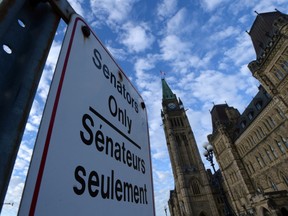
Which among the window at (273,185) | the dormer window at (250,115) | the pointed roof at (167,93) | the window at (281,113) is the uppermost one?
the pointed roof at (167,93)

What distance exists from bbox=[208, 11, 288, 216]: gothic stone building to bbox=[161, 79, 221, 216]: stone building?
16.3 feet

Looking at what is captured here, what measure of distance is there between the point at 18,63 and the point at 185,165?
4746 cm

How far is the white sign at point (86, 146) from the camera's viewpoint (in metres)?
0.76

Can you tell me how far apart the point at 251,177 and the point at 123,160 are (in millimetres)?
37614

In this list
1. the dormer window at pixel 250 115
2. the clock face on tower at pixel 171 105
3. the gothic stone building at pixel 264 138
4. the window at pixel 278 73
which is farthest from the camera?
the clock face on tower at pixel 171 105

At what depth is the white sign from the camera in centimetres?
76

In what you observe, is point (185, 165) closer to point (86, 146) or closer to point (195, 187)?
point (195, 187)

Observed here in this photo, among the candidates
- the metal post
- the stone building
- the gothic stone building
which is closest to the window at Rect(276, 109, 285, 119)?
the gothic stone building

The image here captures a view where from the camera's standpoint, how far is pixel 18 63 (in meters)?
0.87

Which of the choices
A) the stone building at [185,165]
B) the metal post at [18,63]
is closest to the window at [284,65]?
the metal post at [18,63]

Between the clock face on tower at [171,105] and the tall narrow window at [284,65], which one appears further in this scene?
the clock face on tower at [171,105]

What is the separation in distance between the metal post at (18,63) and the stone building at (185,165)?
1732 inches

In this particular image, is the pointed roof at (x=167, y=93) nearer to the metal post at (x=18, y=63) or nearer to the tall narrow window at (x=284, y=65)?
the tall narrow window at (x=284, y=65)

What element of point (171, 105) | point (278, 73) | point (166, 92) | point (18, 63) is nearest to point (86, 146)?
point (18, 63)
